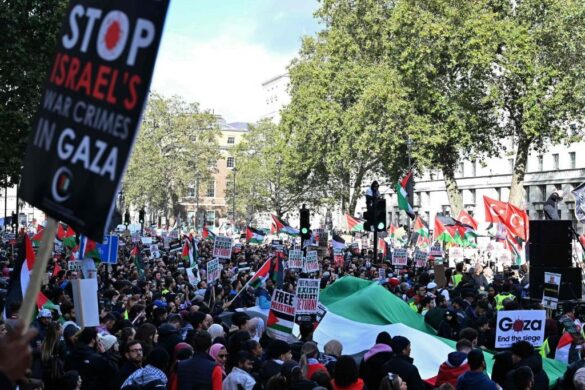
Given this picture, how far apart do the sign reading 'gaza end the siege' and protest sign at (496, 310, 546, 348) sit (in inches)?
299

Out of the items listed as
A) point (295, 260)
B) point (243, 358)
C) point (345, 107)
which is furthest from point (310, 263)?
point (345, 107)

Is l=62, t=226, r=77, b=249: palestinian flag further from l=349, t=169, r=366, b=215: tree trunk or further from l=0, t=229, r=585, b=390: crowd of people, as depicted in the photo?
l=349, t=169, r=366, b=215: tree trunk

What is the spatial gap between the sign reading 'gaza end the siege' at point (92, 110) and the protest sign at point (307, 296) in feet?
23.3

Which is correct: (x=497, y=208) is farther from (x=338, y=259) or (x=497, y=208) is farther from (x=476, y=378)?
(x=476, y=378)

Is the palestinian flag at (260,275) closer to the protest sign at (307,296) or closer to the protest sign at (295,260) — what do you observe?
the protest sign at (307,296)

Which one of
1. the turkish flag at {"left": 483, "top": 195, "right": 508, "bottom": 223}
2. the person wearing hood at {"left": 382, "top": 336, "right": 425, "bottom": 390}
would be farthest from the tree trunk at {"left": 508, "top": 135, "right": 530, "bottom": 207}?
the person wearing hood at {"left": 382, "top": 336, "right": 425, "bottom": 390}

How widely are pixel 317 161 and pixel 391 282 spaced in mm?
46071

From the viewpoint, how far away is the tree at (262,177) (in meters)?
79.6

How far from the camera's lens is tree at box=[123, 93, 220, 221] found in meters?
86.6

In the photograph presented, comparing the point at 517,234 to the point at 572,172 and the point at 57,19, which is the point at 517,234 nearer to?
the point at 57,19

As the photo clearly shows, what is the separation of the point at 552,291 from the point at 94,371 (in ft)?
30.4

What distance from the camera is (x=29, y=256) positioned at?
11023 millimetres

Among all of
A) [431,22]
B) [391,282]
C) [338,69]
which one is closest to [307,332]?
[391,282]

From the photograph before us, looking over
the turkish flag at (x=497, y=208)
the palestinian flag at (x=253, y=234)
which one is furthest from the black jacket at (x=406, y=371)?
the palestinian flag at (x=253, y=234)
